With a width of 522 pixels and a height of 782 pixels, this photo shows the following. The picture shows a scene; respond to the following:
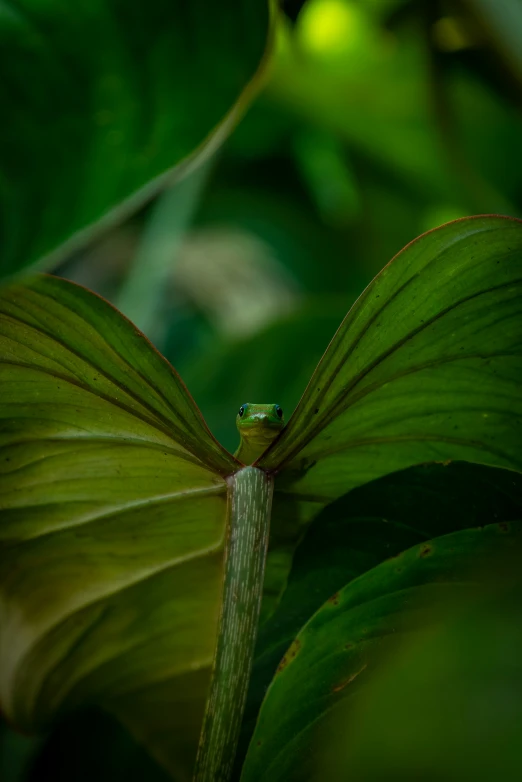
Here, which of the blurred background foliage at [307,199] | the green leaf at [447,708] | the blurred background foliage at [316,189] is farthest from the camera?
the blurred background foliage at [316,189]

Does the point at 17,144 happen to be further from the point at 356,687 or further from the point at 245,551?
the point at 356,687

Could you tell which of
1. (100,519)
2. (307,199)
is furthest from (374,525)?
(307,199)

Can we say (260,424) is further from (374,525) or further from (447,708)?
(447,708)

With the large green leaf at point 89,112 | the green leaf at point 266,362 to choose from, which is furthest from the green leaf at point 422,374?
the green leaf at point 266,362

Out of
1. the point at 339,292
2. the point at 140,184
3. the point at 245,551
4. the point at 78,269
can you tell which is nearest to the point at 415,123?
the point at 339,292

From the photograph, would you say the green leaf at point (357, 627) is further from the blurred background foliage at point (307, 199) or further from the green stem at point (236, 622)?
the blurred background foliage at point (307, 199)
